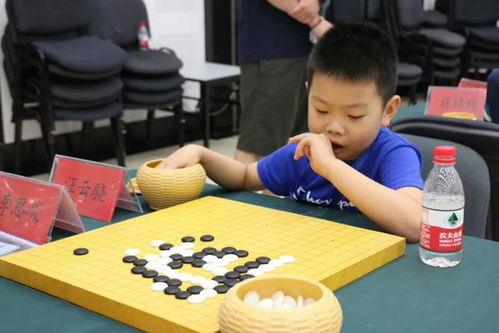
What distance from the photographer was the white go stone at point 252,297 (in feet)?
2.99

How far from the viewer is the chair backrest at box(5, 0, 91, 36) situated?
13.0 ft

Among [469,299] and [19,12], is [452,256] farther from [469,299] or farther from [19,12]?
[19,12]

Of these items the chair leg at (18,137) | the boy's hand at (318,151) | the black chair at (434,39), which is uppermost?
the boy's hand at (318,151)

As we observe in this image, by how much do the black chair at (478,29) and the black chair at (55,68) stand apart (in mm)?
3408

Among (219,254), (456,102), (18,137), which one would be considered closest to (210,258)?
(219,254)

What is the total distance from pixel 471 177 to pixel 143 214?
29.0 inches

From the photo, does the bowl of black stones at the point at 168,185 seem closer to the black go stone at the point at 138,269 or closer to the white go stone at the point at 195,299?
the black go stone at the point at 138,269

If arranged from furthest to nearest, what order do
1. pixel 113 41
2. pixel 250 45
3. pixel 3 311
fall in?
1. pixel 113 41
2. pixel 250 45
3. pixel 3 311

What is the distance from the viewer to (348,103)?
4.95 feet

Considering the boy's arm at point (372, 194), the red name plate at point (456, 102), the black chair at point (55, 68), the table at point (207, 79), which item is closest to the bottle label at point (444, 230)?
the boy's arm at point (372, 194)

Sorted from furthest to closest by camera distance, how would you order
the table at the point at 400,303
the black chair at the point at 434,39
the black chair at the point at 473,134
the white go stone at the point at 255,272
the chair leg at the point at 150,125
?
the black chair at the point at 434,39
the chair leg at the point at 150,125
the black chair at the point at 473,134
the white go stone at the point at 255,272
the table at the point at 400,303

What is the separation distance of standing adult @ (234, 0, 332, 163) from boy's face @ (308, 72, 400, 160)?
4.41 ft

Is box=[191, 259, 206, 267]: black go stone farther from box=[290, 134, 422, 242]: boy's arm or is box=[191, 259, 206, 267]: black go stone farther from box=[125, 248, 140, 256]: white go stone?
box=[290, 134, 422, 242]: boy's arm

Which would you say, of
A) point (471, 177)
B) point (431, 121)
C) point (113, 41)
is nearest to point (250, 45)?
point (431, 121)
